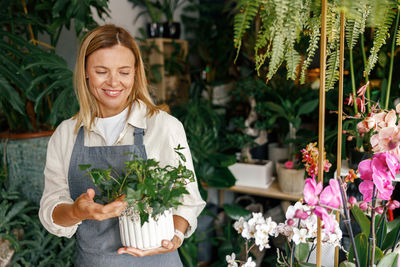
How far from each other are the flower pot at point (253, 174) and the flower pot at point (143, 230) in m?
1.47

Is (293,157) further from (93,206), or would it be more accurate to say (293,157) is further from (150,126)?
(93,206)

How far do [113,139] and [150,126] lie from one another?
0.15 m

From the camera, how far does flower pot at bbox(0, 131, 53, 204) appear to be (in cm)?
179

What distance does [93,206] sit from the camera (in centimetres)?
91

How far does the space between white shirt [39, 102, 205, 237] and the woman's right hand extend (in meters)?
0.23

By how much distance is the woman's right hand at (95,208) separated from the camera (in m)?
0.88

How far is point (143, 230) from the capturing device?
37.7 inches

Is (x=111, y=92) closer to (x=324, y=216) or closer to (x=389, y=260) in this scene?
(x=324, y=216)

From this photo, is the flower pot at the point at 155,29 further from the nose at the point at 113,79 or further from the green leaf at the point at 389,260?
the green leaf at the point at 389,260

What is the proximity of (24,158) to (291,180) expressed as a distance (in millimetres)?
1586

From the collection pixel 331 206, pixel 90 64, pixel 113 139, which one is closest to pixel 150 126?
pixel 113 139

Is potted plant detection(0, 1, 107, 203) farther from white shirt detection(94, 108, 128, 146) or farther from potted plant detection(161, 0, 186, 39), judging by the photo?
potted plant detection(161, 0, 186, 39)

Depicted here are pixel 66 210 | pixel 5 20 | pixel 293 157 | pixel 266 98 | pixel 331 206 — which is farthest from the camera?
pixel 266 98

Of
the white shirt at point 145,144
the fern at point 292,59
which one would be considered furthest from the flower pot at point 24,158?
the fern at point 292,59
